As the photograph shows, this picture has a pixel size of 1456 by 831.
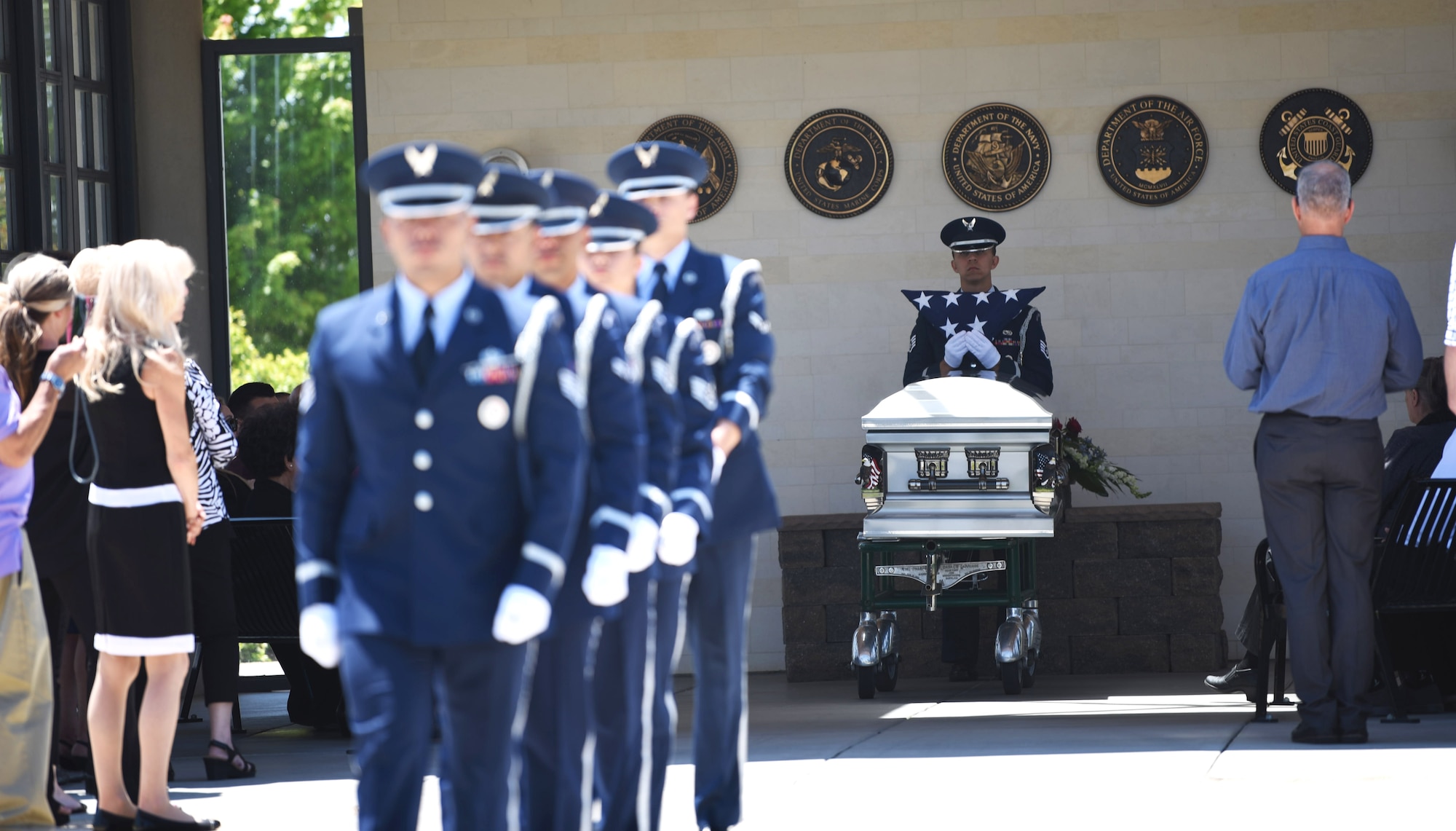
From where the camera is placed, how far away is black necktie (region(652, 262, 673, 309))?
435 cm

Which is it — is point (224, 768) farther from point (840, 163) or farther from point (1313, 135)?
point (1313, 135)

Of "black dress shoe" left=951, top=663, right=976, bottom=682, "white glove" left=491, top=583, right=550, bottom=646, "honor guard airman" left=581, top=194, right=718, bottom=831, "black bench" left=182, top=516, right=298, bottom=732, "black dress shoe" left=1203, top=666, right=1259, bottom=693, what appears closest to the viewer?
"white glove" left=491, top=583, right=550, bottom=646

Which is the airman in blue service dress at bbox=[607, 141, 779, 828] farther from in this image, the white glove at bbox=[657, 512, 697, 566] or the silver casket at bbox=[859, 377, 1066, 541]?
the silver casket at bbox=[859, 377, 1066, 541]

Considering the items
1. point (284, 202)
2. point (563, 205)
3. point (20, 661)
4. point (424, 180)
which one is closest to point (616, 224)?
point (563, 205)

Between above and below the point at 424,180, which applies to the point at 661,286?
below

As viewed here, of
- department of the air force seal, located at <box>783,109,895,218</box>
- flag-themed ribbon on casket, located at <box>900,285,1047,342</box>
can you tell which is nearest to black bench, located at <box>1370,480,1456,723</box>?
flag-themed ribbon on casket, located at <box>900,285,1047,342</box>

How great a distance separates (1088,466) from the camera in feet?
26.9

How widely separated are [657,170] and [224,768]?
281 cm

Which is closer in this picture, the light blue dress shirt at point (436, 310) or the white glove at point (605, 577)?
the light blue dress shirt at point (436, 310)

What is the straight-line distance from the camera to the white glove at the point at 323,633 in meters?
3.05

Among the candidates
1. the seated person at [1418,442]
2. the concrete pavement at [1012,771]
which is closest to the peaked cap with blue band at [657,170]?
the concrete pavement at [1012,771]

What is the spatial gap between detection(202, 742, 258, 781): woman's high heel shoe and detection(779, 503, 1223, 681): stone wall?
3198 millimetres

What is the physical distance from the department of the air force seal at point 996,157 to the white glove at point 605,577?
19.8ft

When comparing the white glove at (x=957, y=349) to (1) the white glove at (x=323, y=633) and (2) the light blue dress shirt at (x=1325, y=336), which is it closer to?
(2) the light blue dress shirt at (x=1325, y=336)
